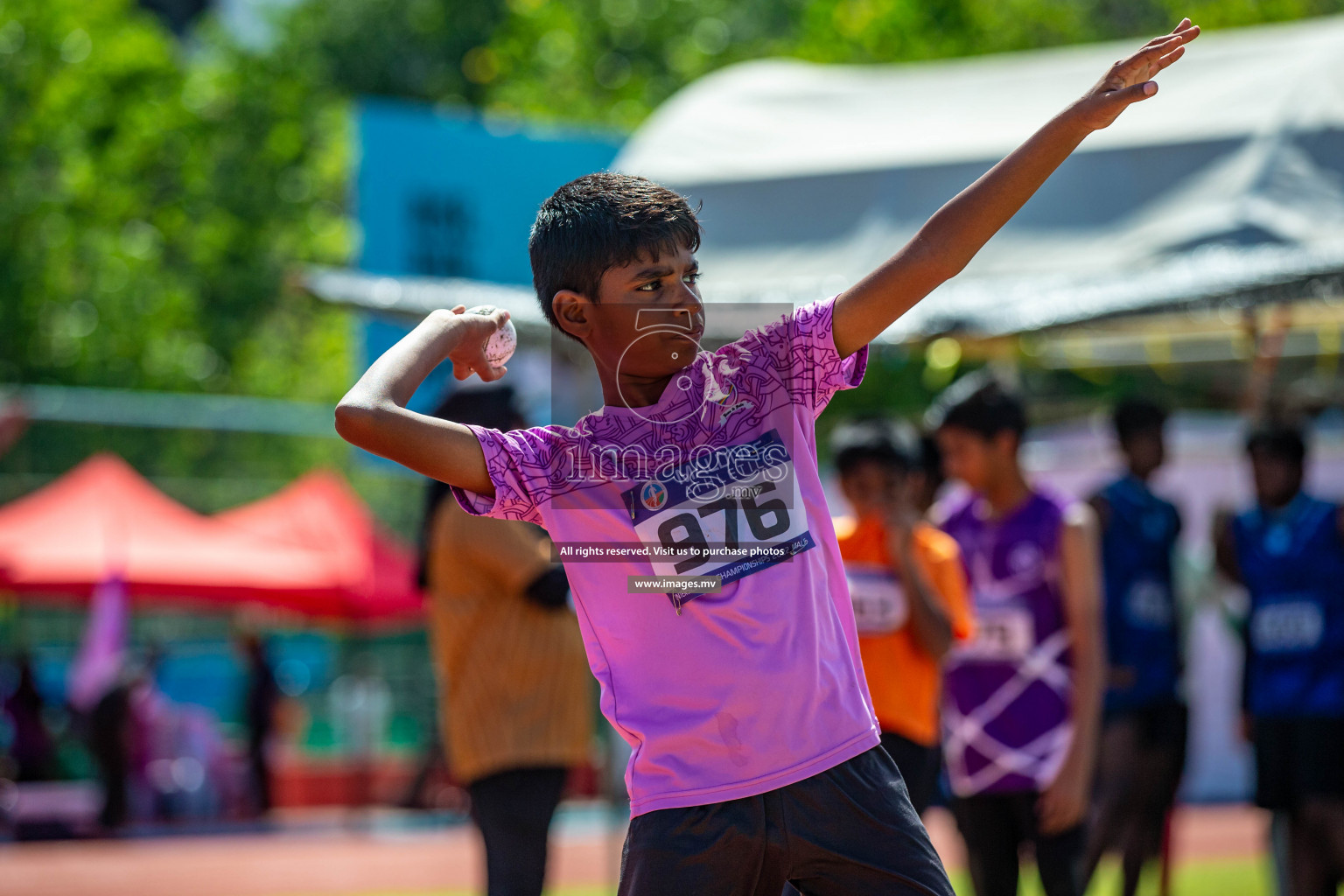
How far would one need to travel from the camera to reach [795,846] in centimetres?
243

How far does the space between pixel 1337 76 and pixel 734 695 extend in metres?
5.09

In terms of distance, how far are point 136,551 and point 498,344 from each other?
1432 cm

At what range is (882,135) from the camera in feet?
24.7

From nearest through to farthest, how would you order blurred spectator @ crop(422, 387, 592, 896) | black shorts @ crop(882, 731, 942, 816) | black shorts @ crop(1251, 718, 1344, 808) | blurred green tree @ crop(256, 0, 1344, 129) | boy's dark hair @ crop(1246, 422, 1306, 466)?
blurred spectator @ crop(422, 387, 592, 896) < black shorts @ crop(882, 731, 942, 816) < black shorts @ crop(1251, 718, 1344, 808) < boy's dark hair @ crop(1246, 422, 1306, 466) < blurred green tree @ crop(256, 0, 1344, 129)

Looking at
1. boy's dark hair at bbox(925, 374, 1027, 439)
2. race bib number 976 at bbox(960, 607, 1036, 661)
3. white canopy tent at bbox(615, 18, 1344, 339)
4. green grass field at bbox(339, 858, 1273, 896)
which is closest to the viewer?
race bib number 976 at bbox(960, 607, 1036, 661)

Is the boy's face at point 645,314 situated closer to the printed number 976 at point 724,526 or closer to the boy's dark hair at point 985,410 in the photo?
the printed number 976 at point 724,526

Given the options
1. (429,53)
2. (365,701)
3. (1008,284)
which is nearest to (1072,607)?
(1008,284)

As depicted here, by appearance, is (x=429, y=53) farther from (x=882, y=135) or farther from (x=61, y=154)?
(x=882, y=135)

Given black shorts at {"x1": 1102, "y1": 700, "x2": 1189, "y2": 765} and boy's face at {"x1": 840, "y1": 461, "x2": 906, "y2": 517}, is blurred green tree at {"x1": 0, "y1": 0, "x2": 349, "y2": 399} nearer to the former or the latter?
black shorts at {"x1": 1102, "y1": 700, "x2": 1189, "y2": 765}

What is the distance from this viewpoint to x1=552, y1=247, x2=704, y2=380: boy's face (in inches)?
102

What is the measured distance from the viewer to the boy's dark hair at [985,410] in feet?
17.0

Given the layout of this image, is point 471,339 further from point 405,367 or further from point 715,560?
point 715,560

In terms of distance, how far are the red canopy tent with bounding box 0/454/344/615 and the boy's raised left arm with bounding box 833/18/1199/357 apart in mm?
14225

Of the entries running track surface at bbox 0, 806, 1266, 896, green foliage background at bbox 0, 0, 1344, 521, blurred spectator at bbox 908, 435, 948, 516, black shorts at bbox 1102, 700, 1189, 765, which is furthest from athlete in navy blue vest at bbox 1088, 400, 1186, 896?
green foliage background at bbox 0, 0, 1344, 521
